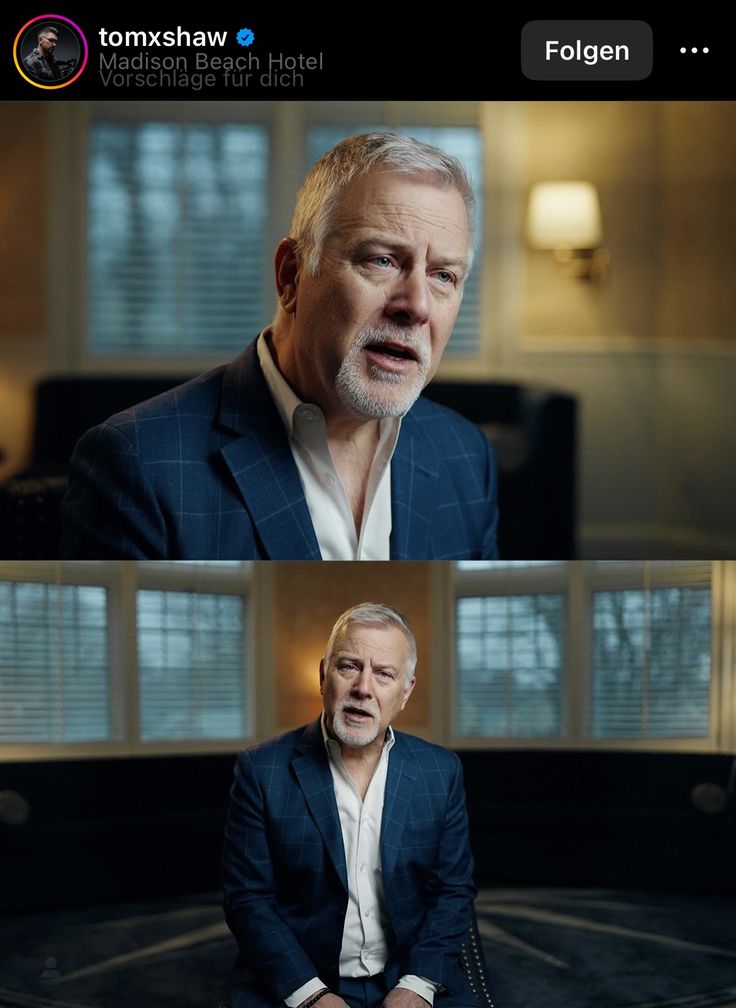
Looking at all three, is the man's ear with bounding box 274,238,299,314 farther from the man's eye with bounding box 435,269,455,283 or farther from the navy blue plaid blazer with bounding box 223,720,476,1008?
the navy blue plaid blazer with bounding box 223,720,476,1008

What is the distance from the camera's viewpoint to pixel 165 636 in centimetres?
115

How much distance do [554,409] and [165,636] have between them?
1.38 feet

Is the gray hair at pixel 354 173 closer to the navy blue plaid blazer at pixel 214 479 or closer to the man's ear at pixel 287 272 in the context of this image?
the man's ear at pixel 287 272

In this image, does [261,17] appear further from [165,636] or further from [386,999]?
[386,999]

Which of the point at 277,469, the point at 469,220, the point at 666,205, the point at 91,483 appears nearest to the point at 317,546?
the point at 277,469

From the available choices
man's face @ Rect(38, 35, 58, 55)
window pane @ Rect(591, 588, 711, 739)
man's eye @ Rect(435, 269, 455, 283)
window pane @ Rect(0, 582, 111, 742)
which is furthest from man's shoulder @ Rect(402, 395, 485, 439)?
man's face @ Rect(38, 35, 58, 55)

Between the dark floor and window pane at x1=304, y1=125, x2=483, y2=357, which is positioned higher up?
window pane at x1=304, y1=125, x2=483, y2=357

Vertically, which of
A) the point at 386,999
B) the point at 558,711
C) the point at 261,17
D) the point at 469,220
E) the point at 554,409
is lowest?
the point at 386,999

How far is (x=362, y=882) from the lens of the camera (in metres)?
1.12

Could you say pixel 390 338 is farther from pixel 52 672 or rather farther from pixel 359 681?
pixel 52 672

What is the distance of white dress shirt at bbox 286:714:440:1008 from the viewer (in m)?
1.11

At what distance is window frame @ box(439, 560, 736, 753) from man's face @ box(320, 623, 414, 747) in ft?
0.20

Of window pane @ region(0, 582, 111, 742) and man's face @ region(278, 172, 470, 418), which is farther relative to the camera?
window pane @ region(0, 582, 111, 742)

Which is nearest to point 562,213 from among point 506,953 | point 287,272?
point 287,272
